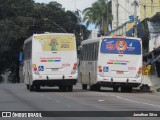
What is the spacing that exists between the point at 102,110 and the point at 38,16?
7442 cm

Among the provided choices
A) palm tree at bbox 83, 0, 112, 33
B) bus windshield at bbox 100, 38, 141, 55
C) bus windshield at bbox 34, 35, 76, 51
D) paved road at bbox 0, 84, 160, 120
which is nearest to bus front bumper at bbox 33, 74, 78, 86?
bus windshield at bbox 34, 35, 76, 51

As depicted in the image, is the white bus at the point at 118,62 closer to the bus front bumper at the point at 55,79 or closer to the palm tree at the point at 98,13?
the bus front bumper at the point at 55,79

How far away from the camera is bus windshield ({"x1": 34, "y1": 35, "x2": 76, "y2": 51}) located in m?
35.5

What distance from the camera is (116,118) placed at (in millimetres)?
18656

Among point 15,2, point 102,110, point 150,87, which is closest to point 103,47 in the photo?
point 150,87

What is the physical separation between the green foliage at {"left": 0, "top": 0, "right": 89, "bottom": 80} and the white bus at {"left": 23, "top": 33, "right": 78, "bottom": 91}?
5203 cm

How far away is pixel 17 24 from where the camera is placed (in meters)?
92.8

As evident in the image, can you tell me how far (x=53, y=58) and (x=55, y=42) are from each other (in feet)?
3.26

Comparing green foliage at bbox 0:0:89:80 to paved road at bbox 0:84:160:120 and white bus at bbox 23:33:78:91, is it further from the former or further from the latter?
paved road at bbox 0:84:160:120

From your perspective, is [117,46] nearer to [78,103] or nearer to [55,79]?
[55,79]

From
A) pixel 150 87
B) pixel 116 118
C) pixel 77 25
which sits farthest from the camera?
pixel 77 25

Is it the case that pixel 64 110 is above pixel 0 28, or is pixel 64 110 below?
below

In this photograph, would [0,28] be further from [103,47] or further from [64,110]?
[64,110]

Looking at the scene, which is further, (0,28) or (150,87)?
(0,28)
